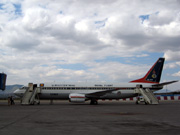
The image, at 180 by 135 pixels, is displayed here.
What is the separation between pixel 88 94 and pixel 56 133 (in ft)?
74.4

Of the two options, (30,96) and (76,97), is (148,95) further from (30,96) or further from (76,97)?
(30,96)

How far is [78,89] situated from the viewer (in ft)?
102

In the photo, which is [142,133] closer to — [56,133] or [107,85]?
[56,133]

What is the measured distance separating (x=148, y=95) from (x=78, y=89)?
11.5 metres

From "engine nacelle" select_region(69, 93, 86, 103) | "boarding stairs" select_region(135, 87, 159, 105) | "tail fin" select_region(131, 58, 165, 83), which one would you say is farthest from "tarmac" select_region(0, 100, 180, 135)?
"tail fin" select_region(131, 58, 165, 83)

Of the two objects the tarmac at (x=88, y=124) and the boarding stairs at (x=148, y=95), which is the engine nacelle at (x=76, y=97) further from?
the tarmac at (x=88, y=124)

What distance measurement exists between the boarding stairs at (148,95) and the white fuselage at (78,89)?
3.56 feet

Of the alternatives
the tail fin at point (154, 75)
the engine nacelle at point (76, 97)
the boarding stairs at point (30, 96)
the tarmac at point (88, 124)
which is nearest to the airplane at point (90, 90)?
the engine nacelle at point (76, 97)

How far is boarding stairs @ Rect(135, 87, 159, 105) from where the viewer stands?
30.3 metres

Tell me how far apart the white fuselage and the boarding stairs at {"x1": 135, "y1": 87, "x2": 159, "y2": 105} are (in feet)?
3.56

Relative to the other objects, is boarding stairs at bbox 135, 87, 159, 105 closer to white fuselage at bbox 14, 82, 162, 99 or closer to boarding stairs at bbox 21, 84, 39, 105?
white fuselage at bbox 14, 82, 162, 99

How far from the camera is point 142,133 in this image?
7.53 m

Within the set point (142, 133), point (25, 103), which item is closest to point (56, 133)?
point (142, 133)

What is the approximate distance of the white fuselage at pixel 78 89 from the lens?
30641 mm
